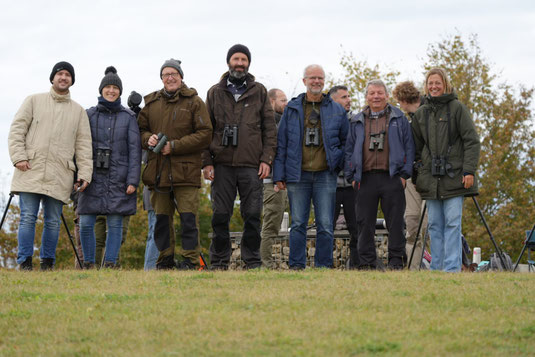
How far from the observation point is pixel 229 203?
→ 920 centimetres

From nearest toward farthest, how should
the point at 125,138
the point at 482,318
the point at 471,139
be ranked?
1. the point at 482,318
2. the point at 471,139
3. the point at 125,138

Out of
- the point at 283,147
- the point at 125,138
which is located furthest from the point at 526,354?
the point at 125,138

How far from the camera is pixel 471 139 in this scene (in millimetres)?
8953

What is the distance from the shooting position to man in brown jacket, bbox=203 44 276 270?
9.14m

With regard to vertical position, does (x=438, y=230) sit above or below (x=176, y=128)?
below

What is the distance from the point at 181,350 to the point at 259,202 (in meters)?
4.45

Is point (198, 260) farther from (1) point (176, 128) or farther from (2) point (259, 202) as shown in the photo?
(1) point (176, 128)

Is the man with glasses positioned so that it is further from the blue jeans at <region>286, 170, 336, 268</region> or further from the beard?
the beard

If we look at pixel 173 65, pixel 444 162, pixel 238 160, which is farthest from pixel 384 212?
pixel 173 65

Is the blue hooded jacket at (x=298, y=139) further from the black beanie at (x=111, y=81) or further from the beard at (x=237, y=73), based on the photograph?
the black beanie at (x=111, y=81)

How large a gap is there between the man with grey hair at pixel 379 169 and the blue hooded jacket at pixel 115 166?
2642 mm

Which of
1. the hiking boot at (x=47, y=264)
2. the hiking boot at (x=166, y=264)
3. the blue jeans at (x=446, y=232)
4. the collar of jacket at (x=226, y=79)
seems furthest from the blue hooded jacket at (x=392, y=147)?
the hiking boot at (x=47, y=264)

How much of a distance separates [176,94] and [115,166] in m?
1.20

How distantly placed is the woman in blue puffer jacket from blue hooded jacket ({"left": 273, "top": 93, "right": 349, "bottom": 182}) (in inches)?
69.8
